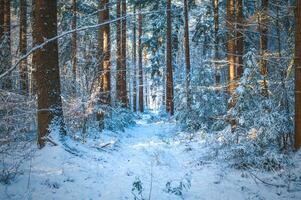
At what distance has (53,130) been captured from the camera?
7305mm

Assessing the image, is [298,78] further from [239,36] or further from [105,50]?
[105,50]

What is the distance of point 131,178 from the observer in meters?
7.19

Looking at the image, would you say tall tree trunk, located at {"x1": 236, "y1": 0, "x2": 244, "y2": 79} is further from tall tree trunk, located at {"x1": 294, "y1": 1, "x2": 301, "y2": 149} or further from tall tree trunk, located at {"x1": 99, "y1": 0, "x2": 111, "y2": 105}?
tall tree trunk, located at {"x1": 99, "y1": 0, "x2": 111, "y2": 105}

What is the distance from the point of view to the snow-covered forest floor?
5.86 meters

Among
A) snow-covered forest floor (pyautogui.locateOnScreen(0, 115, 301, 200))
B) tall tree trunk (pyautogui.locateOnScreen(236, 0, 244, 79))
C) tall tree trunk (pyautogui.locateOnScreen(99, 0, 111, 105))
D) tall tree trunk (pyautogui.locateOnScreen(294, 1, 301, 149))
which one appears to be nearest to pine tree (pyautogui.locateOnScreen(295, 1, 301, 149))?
tall tree trunk (pyautogui.locateOnScreen(294, 1, 301, 149))

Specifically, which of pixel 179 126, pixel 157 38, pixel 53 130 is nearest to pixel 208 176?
pixel 53 130

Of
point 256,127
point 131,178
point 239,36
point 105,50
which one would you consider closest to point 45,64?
point 131,178

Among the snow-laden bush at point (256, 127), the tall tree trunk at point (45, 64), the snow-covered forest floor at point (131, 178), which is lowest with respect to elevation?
the snow-covered forest floor at point (131, 178)

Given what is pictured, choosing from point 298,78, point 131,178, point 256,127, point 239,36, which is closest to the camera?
point 131,178

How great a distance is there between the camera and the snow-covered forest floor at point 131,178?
19.2 feet

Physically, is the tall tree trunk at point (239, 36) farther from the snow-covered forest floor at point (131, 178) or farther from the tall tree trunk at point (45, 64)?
the tall tree trunk at point (45, 64)

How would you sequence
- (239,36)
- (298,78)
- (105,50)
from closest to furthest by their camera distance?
(298,78), (239,36), (105,50)

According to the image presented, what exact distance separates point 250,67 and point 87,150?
16.9 feet

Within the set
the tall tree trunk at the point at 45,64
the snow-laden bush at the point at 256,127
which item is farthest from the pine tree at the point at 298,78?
the tall tree trunk at the point at 45,64
